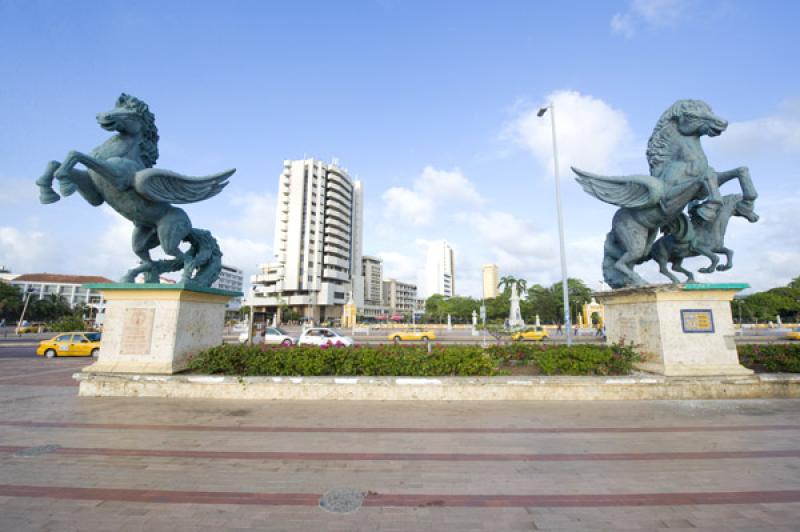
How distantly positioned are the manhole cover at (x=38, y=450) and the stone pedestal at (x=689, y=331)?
9.97 metres

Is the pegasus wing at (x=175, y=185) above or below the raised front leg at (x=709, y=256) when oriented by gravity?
above

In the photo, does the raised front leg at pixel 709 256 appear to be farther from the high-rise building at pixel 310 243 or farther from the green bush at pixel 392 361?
the high-rise building at pixel 310 243

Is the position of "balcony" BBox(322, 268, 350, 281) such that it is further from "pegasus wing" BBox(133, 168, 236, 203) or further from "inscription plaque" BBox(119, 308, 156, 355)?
"inscription plaque" BBox(119, 308, 156, 355)

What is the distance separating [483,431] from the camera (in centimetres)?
487

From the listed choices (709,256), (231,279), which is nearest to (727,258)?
(709,256)

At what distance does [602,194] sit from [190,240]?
9.85 metres

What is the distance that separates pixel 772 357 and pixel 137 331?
13.8 m

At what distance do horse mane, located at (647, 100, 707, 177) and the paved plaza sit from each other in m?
5.21

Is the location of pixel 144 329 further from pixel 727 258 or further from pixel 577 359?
pixel 727 258

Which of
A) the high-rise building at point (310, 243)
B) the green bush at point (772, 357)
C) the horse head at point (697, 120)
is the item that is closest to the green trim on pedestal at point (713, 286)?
the green bush at point (772, 357)

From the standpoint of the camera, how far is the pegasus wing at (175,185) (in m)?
7.09

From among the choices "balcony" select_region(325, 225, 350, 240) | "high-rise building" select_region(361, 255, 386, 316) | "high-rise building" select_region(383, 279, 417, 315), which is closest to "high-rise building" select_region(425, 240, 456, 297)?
"high-rise building" select_region(383, 279, 417, 315)

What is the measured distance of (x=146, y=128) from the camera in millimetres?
7711

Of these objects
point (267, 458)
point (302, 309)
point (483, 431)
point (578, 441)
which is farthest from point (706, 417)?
point (302, 309)
